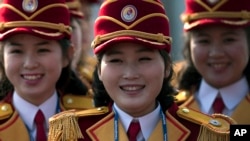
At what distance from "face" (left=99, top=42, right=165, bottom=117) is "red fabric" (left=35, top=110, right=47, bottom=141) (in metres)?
0.67

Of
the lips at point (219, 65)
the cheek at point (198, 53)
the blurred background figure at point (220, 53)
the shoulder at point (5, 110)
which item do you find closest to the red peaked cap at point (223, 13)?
the blurred background figure at point (220, 53)

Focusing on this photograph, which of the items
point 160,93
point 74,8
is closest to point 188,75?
point 74,8

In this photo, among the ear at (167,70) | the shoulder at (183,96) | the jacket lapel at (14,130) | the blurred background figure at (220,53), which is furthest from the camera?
the shoulder at (183,96)

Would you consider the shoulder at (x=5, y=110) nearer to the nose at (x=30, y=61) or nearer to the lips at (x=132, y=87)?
the nose at (x=30, y=61)

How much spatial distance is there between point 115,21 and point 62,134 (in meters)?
0.60

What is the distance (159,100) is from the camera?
513cm

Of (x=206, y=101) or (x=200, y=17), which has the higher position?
(x=200, y=17)

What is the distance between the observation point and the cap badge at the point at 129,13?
4.91 meters

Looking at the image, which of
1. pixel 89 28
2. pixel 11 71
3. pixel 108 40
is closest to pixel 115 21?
pixel 108 40

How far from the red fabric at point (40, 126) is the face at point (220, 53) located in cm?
97

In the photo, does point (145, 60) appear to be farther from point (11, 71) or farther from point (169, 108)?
point (11, 71)

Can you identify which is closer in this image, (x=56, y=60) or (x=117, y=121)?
(x=117, y=121)

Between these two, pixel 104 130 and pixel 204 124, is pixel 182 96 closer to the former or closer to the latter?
pixel 204 124

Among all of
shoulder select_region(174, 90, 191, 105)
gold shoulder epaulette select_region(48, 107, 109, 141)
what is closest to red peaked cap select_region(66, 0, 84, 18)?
shoulder select_region(174, 90, 191, 105)
